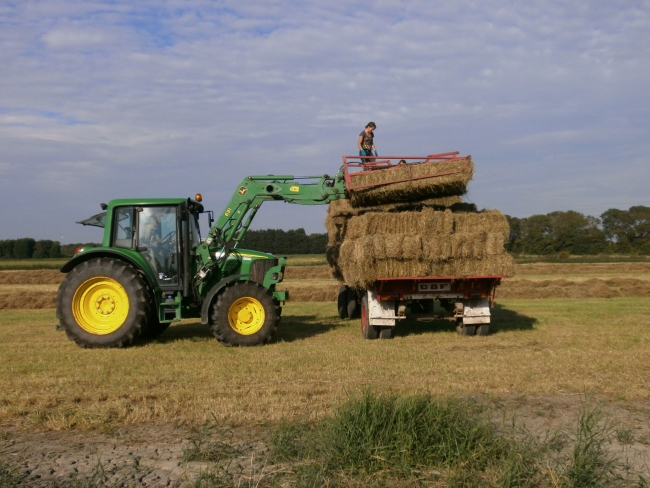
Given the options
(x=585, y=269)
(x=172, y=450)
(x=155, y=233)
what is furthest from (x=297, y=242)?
(x=172, y=450)

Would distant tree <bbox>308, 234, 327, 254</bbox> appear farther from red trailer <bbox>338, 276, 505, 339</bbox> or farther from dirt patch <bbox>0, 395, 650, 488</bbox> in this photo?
dirt patch <bbox>0, 395, 650, 488</bbox>

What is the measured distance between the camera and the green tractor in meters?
9.88

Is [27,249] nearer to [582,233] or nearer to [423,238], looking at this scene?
[582,233]

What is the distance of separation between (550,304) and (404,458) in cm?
1360

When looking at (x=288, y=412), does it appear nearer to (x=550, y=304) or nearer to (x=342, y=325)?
(x=342, y=325)

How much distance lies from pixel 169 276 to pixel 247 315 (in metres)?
1.43

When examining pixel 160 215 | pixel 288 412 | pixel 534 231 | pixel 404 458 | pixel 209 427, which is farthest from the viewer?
pixel 534 231

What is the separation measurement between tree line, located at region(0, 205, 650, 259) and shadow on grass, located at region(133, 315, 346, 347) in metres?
26.0

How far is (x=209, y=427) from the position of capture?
525 centimetres

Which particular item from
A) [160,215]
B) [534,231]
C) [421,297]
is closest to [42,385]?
[160,215]

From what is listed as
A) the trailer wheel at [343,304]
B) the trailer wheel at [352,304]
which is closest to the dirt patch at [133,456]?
the trailer wheel at [352,304]

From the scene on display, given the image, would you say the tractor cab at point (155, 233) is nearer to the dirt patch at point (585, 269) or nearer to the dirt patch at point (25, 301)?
the dirt patch at point (25, 301)

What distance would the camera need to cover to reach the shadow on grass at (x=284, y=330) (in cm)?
1105

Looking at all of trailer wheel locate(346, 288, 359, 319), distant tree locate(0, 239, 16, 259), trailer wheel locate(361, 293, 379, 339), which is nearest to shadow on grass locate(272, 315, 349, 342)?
trailer wheel locate(346, 288, 359, 319)
